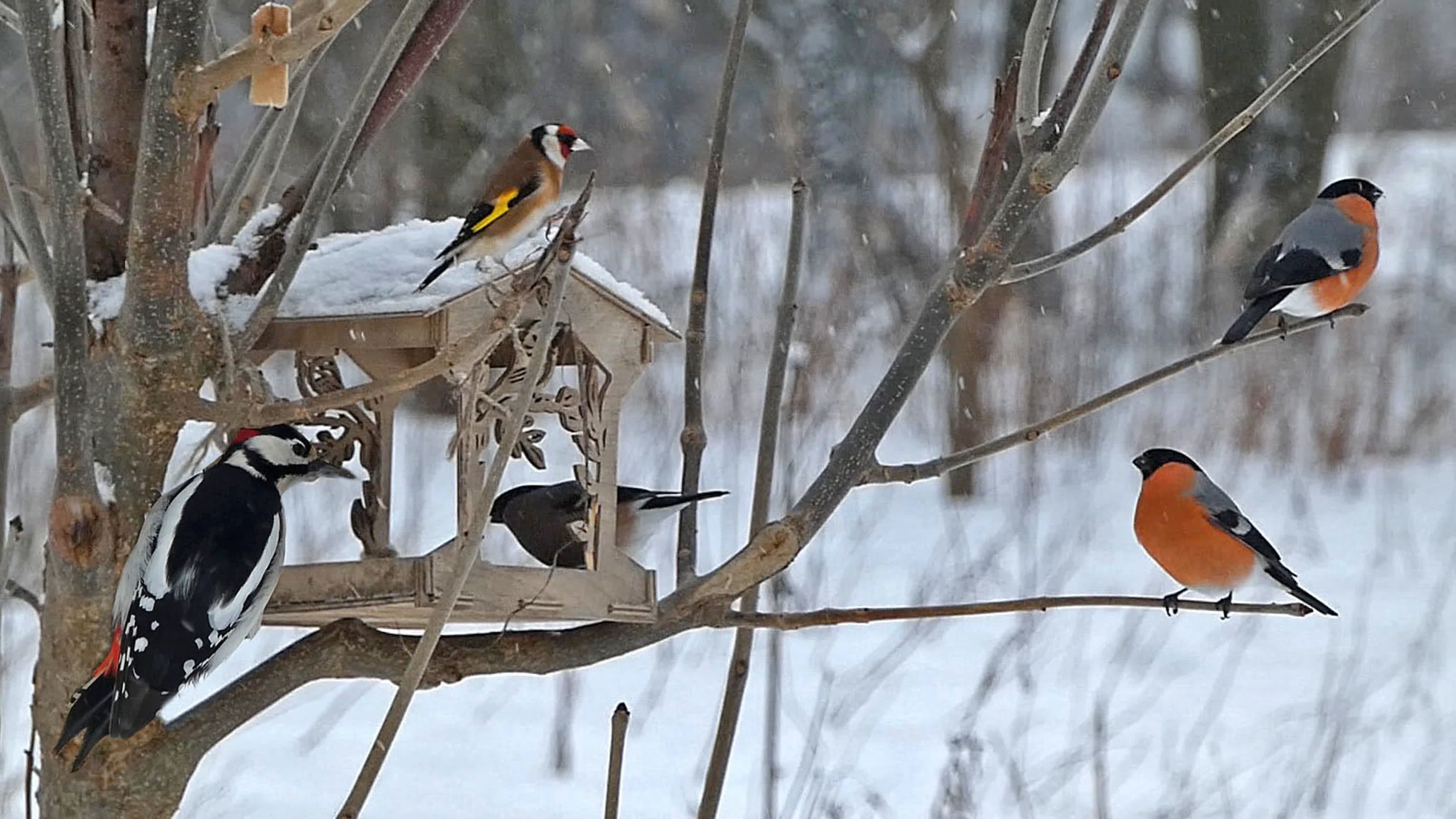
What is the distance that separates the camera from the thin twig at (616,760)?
1.61 metres

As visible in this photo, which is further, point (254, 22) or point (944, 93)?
point (944, 93)

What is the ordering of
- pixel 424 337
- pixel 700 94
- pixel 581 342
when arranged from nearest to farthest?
pixel 424 337 < pixel 581 342 < pixel 700 94

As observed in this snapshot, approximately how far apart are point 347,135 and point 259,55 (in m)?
0.11

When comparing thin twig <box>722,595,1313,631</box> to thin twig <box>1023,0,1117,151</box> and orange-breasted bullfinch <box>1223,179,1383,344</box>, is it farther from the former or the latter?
orange-breasted bullfinch <box>1223,179,1383,344</box>

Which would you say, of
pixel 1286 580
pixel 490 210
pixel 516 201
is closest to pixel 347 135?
pixel 490 210

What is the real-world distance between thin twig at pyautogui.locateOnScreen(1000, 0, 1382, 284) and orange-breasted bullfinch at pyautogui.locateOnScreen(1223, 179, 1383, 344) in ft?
4.99

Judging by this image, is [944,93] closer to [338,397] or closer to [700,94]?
[700,94]

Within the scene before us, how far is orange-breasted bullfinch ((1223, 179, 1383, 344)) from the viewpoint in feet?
11.8

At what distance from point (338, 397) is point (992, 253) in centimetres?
71

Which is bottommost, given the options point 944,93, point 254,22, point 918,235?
point 254,22

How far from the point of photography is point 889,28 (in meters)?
9.34

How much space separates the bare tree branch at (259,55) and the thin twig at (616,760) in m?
0.64

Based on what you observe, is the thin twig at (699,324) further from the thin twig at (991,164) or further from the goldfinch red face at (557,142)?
the goldfinch red face at (557,142)

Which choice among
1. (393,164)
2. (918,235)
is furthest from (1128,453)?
(393,164)
